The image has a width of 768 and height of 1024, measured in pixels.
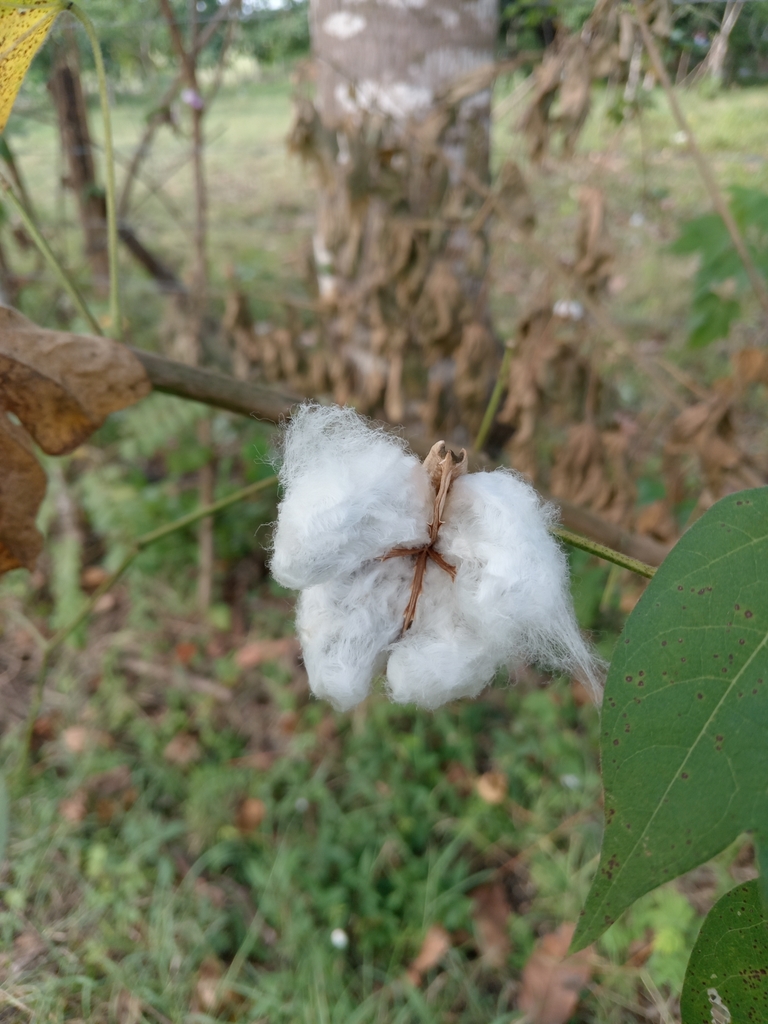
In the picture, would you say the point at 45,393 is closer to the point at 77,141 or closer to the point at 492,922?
the point at 492,922

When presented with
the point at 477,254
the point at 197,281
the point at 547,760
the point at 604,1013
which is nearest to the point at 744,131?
the point at 477,254

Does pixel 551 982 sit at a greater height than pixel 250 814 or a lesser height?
greater

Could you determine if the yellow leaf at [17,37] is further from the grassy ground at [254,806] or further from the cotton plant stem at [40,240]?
the grassy ground at [254,806]

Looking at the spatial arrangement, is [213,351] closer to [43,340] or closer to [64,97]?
[64,97]

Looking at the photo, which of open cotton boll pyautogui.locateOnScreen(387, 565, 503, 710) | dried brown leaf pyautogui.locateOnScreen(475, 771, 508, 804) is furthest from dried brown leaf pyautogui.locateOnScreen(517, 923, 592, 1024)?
open cotton boll pyautogui.locateOnScreen(387, 565, 503, 710)

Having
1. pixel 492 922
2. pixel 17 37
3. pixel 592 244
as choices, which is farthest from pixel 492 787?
pixel 17 37
